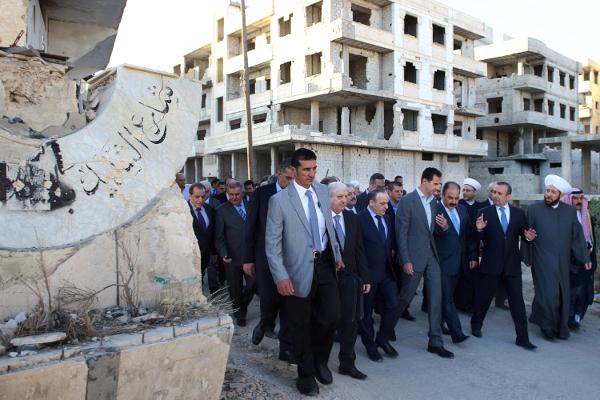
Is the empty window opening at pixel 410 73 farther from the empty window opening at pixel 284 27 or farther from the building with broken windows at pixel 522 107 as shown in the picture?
the building with broken windows at pixel 522 107

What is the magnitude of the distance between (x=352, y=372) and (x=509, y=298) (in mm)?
2259

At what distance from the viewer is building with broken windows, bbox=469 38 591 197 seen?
34781mm

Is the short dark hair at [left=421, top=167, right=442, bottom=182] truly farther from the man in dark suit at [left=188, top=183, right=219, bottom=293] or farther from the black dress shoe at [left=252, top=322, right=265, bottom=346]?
the man in dark suit at [left=188, top=183, right=219, bottom=293]

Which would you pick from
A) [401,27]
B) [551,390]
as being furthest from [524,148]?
[551,390]

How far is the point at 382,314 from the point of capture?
5047 mm

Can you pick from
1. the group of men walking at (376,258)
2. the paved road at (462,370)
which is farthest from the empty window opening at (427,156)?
the paved road at (462,370)

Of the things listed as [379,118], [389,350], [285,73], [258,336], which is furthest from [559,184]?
[285,73]

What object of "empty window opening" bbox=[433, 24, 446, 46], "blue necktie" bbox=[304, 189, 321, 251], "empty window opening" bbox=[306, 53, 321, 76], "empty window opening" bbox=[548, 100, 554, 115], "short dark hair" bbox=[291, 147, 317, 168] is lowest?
"blue necktie" bbox=[304, 189, 321, 251]

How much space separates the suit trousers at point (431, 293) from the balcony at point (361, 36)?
820 inches

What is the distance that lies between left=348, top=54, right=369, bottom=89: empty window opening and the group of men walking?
71.0 ft

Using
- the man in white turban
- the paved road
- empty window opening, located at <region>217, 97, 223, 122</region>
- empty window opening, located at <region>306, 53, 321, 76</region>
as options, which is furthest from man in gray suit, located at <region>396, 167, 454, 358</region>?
A: empty window opening, located at <region>217, 97, 223, 122</region>

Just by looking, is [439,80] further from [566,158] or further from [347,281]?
[347,281]

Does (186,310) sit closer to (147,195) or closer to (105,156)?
(147,195)

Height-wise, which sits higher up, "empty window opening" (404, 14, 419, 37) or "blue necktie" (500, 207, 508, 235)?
"empty window opening" (404, 14, 419, 37)
